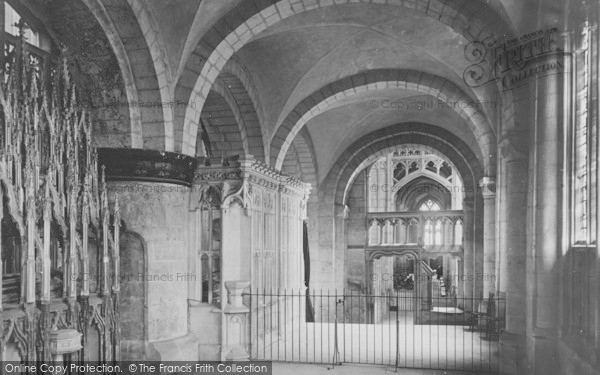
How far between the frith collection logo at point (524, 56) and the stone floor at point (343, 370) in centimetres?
434

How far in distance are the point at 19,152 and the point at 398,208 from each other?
30.2 meters

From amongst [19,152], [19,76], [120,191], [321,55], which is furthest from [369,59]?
[19,152]

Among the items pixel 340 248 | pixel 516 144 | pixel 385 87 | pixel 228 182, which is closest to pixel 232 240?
pixel 228 182

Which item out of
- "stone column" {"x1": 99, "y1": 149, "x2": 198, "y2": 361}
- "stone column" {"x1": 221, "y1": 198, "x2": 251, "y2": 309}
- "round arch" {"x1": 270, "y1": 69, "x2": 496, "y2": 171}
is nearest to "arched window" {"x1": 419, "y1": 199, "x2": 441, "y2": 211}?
A: "round arch" {"x1": 270, "y1": 69, "x2": 496, "y2": 171}

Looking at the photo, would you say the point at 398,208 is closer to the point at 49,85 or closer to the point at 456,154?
the point at 456,154

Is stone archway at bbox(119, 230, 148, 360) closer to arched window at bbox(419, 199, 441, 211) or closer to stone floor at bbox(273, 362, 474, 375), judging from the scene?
stone floor at bbox(273, 362, 474, 375)

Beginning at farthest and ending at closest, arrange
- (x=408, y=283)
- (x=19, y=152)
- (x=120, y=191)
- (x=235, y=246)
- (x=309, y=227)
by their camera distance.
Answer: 1. (x=408, y=283)
2. (x=309, y=227)
3. (x=235, y=246)
4. (x=120, y=191)
5. (x=19, y=152)

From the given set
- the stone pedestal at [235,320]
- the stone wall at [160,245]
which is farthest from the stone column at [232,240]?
the stone pedestal at [235,320]

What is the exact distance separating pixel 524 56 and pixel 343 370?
5.14m

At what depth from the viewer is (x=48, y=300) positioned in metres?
6.14

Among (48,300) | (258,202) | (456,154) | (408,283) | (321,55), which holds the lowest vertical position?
(408,283)

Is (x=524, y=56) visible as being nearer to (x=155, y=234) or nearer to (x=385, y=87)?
(x=155, y=234)

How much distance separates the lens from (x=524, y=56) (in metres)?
6.88

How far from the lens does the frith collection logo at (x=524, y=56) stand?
634cm
